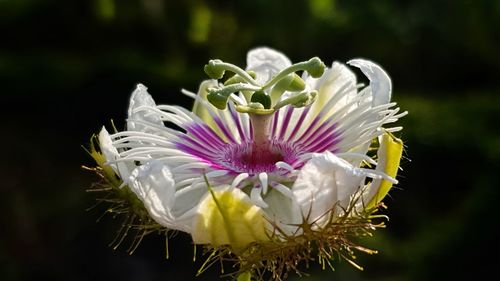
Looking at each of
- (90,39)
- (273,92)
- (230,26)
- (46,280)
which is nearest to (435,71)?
(230,26)

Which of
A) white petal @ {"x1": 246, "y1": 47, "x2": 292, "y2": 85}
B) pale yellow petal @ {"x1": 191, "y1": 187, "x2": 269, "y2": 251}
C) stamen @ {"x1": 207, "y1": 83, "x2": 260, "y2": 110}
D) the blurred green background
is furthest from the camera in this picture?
the blurred green background

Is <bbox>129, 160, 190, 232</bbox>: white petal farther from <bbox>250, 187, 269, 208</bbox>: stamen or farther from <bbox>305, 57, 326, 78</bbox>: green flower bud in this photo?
<bbox>305, 57, 326, 78</bbox>: green flower bud

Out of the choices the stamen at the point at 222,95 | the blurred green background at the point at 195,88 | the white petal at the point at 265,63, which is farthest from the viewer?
the blurred green background at the point at 195,88

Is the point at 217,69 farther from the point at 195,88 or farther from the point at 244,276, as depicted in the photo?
the point at 195,88

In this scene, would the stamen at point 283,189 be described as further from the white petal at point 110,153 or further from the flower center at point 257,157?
the white petal at point 110,153

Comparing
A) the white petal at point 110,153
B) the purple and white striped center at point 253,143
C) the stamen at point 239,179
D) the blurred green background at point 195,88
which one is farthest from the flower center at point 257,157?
the blurred green background at point 195,88

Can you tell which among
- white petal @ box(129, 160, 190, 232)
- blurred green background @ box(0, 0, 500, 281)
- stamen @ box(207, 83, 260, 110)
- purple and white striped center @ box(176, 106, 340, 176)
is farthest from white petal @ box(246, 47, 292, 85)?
blurred green background @ box(0, 0, 500, 281)
